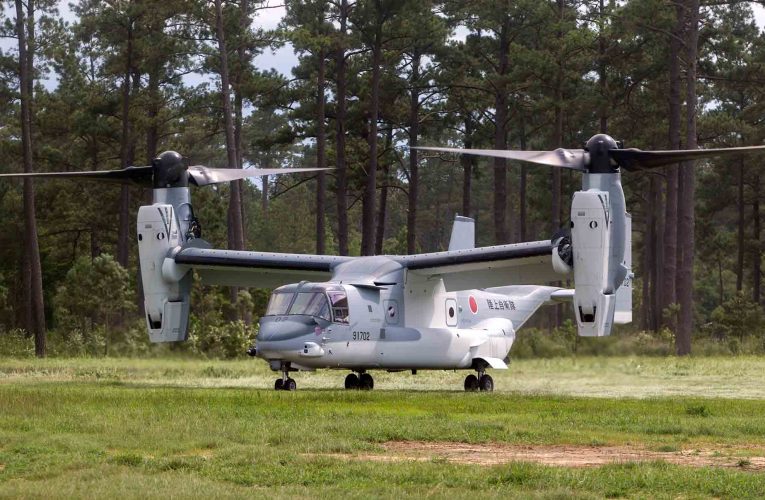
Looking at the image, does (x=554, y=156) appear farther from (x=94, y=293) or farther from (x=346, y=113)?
(x=346, y=113)

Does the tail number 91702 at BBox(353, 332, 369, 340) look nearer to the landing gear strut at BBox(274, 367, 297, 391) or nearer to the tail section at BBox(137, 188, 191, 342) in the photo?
the landing gear strut at BBox(274, 367, 297, 391)

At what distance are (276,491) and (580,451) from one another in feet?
15.5

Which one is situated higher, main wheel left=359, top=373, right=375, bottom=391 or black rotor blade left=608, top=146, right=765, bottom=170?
black rotor blade left=608, top=146, right=765, bottom=170

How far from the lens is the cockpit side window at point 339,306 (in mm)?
25091

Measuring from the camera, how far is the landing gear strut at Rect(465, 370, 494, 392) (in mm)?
28097

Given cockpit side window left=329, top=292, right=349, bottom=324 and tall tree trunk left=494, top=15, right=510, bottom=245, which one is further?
tall tree trunk left=494, top=15, right=510, bottom=245

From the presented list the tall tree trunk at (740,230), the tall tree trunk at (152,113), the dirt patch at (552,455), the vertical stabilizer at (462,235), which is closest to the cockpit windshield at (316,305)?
the vertical stabilizer at (462,235)

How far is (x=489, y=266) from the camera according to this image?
25.8 meters

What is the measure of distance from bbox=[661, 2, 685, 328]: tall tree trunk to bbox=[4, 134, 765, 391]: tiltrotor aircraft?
17100 millimetres

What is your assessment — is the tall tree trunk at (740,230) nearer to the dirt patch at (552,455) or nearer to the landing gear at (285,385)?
the landing gear at (285,385)

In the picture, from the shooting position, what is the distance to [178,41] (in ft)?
172

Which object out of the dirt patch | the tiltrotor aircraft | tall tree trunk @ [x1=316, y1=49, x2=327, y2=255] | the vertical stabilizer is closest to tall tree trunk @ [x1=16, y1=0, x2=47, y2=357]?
tall tree trunk @ [x1=316, y1=49, x2=327, y2=255]

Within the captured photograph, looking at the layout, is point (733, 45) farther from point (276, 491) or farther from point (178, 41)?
point (276, 491)

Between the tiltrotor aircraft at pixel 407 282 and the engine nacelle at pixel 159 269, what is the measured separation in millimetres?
25
